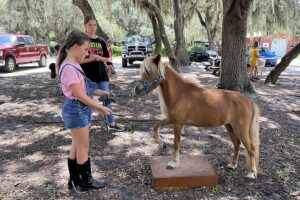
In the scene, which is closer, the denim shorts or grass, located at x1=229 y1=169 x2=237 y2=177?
the denim shorts

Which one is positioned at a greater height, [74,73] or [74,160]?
[74,73]

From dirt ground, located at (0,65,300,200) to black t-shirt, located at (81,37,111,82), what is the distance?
3.41ft

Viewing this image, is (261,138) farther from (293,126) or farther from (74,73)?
(74,73)

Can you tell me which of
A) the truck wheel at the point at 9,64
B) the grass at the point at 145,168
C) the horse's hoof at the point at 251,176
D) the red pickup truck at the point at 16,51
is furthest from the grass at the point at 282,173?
the truck wheel at the point at 9,64

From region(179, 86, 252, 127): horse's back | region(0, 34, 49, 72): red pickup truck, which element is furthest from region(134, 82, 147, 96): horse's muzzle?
region(0, 34, 49, 72): red pickup truck

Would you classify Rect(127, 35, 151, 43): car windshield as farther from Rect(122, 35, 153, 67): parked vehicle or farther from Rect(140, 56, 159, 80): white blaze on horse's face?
Rect(140, 56, 159, 80): white blaze on horse's face

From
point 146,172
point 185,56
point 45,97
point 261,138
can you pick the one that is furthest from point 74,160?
point 185,56

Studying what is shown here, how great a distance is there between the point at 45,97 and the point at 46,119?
8.59 ft

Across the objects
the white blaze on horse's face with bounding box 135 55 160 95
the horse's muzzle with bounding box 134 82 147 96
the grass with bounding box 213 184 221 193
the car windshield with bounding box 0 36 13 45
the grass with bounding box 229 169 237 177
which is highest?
the car windshield with bounding box 0 36 13 45

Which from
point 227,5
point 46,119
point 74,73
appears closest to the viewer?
point 74,73

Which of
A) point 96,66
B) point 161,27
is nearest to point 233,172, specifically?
point 96,66

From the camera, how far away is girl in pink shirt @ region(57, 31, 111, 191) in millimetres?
3152

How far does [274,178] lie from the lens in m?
4.14

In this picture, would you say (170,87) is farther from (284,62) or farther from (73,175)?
(284,62)
